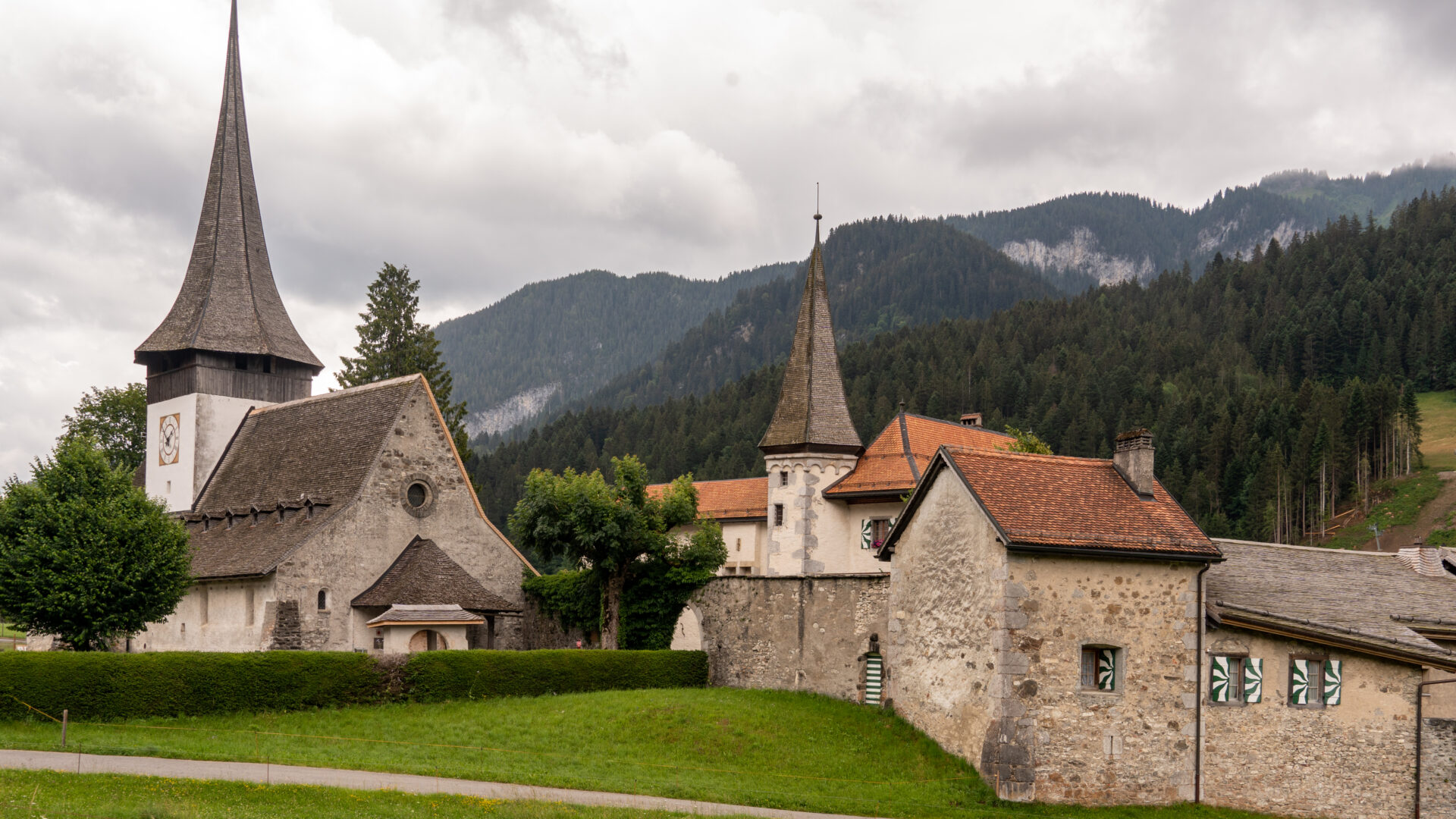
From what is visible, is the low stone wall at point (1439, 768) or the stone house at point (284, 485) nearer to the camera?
the low stone wall at point (1439, 768)

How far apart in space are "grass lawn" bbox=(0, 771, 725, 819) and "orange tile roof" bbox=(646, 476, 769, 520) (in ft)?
128

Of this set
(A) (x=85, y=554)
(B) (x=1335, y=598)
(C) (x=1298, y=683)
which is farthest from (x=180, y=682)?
(B) (x=1335, y=598)

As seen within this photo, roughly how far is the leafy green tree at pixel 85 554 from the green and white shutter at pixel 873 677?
19997 millimetres

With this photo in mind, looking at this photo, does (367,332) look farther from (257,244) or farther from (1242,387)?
(1242,387)

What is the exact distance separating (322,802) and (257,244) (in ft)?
134

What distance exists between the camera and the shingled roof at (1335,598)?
2691 centimetres

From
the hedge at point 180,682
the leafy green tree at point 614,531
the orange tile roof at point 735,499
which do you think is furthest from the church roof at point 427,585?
the orange tile roof at point 735,499

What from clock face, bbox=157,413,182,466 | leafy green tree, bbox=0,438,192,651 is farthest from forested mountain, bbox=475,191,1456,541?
leafy green tree, bbox=0,438,192,651

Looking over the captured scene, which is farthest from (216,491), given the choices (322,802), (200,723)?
(322,802)

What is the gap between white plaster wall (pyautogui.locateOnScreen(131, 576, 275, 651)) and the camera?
129 ft

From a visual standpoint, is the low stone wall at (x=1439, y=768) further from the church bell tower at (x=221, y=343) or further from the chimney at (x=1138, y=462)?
the church bell tower at (x=221, y=343)

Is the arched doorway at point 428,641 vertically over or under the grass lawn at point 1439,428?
under

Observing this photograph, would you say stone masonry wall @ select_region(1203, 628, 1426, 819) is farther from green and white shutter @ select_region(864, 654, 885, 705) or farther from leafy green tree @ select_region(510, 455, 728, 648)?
leafy green tree @ select_region(510, 455, 728, 648)

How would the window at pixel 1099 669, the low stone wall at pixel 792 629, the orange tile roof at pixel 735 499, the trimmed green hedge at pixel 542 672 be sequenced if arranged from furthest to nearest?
the orange tile roof at pixel 735 499, the trimmed green hedge at pixel 542 672, the low stone wall at pixel 792 629, the window at pixel 1099 669
